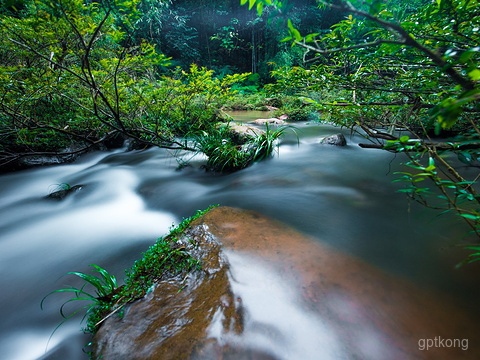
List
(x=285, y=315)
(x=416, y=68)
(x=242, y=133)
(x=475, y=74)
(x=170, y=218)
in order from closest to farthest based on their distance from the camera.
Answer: (x=475, y=74), (x=285, y=315), (x=416, y=68), (x=170, y=218), (x=242, y=133)

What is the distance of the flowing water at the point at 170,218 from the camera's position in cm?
161

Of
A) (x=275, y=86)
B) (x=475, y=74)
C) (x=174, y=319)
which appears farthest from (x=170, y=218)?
(x=475, y=74)

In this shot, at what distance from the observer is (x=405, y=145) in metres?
1.15

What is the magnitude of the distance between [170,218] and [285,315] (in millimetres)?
2131

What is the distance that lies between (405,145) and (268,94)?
2.01m

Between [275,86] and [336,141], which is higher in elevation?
[275,86]

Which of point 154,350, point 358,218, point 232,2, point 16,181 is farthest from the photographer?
point 232,2

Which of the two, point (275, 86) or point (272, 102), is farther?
point (272, 102)

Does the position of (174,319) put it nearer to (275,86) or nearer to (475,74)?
(475,74)

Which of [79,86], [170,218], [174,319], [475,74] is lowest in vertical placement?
[170,218]

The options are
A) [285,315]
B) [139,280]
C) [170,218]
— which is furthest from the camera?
[170,218]

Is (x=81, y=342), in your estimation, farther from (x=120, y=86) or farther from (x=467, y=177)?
(x=467, y=177)

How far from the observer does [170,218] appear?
296 centimetres

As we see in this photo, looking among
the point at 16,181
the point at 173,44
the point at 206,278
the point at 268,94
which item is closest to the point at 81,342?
the point at 206,278
